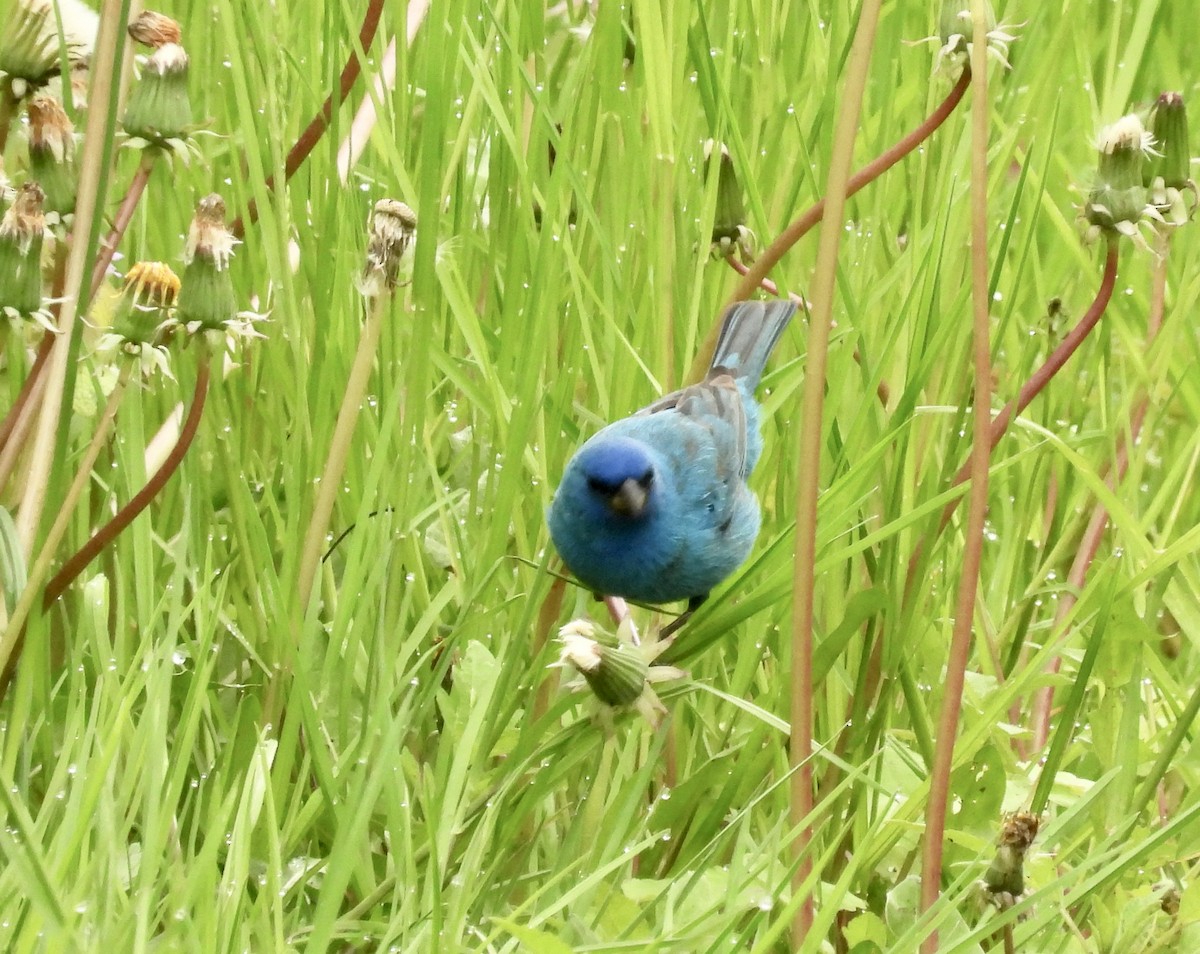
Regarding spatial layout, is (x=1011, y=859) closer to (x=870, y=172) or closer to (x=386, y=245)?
(x=870, y=172)

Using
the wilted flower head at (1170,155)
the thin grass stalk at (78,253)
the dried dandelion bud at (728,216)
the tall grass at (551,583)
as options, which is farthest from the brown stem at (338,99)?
the wilted flower head at (1170,155)

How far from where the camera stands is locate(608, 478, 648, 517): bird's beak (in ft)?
7.13

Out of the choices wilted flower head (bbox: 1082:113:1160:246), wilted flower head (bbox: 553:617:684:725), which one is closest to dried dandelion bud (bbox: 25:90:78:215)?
wilted flower head (bbox: 553:617:684:725)

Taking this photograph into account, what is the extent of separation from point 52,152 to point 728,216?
1.00m

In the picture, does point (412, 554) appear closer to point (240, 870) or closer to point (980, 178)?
point (240, 870)

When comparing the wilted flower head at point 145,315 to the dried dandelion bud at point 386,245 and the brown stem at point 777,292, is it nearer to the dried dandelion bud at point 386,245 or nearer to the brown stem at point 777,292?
the dried dandelion bud at point 386,245

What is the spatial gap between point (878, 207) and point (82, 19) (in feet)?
4.14

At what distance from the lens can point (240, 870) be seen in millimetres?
1393

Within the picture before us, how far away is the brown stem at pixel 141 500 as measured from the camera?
1704 mm

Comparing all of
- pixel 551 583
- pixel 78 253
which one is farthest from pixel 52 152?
pixel 551 583

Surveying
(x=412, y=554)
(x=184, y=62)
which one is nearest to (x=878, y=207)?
(x=412, y=554)

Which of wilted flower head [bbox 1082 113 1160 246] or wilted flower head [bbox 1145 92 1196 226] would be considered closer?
wilted flower head [bbox 1082 113 1160 246]

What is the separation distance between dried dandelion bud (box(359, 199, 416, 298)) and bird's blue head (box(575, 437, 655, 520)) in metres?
0.49

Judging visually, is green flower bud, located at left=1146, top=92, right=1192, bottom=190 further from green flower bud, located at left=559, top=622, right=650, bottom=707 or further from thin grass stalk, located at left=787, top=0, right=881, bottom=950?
green flower bud, located at left=559, top=622, right=650, bottom=707
